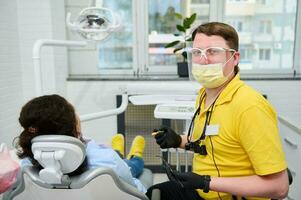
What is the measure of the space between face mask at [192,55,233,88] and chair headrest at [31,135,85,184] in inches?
22.5

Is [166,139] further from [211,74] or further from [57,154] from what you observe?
[57,154]

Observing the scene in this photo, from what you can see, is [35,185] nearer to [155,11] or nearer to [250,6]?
[155,11]

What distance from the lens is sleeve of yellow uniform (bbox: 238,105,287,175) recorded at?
1.02 meters

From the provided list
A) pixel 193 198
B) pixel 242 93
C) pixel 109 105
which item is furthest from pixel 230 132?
pixel 109 105

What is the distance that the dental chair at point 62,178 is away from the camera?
39.2 inches

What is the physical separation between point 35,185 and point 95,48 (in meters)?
2.00

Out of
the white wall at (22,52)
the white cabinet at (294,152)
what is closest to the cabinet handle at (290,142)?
the white cabinet at (294,152)

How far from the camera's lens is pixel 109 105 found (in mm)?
2809

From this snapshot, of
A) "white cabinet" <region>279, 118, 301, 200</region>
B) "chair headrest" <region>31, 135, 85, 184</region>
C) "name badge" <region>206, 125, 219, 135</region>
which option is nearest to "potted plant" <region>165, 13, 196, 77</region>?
"white cabinet" <region>279, 118, 301, 200</region>

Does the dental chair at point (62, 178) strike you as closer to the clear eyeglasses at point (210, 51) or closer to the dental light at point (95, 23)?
the clear eyeglasses at point (210, 51)

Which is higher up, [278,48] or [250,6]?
[250,6]

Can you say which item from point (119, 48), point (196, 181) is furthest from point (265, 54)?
point (196, 181)

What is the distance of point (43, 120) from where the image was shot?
43.6 inches

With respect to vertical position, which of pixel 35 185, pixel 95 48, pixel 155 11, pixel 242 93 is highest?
pixel 155 11
